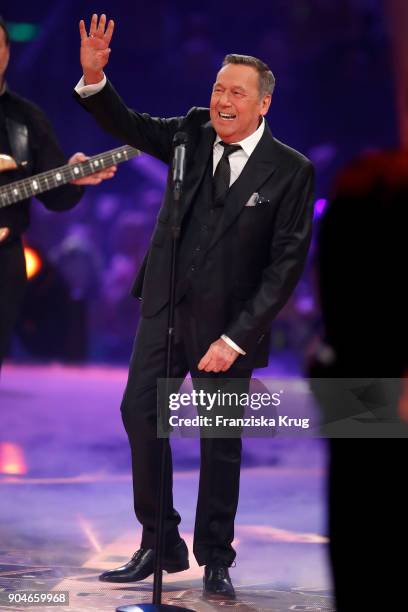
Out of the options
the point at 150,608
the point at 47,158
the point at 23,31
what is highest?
the point at 23,31

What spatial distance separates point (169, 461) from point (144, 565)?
38cm

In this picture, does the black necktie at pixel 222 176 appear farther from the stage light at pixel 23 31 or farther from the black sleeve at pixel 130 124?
the stage light at pixel 23 31

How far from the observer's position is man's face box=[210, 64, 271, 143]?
12.5 feet

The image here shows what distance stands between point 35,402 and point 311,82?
Result: 4.81 metres

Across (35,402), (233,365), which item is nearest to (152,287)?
(233,365)

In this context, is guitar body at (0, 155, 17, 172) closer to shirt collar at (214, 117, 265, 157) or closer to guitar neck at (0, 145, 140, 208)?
guitar neck at (0, 145, 140, 208)

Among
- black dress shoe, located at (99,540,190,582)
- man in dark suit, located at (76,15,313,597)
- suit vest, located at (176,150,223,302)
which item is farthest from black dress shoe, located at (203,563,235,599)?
suit vest, located at (176,150,223,302)

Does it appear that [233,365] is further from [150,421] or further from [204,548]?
[204,548]

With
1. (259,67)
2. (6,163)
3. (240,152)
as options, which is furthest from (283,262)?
(6,163)

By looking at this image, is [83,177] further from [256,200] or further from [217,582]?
[217,582]

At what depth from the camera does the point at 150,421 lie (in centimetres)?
388

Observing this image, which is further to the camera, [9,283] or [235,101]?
[9,283]

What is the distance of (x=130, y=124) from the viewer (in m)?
3.87

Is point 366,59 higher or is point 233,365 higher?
point 366,59
